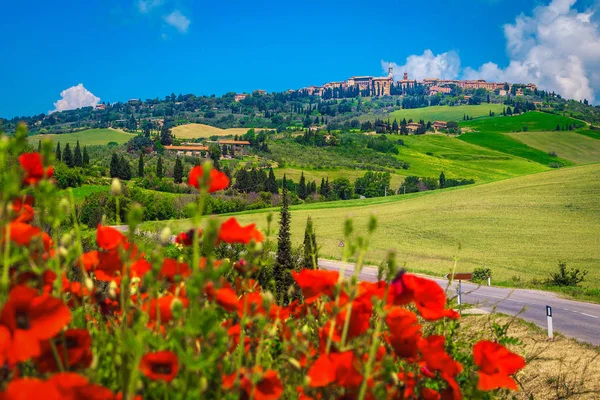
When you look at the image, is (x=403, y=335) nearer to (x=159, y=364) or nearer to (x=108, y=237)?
(x=159, y=364)

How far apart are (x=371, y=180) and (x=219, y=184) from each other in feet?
273

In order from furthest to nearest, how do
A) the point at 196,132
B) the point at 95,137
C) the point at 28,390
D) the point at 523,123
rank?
the point at 196,132 < the point at 523,123 < the point at 95,137 < the point at 28,390

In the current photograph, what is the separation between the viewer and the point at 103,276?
5.06 ft

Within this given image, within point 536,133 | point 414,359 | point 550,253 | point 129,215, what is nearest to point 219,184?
point 129,215

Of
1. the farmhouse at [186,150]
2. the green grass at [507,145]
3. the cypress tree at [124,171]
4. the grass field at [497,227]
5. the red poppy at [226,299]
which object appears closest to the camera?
the red poppy at [226,299]

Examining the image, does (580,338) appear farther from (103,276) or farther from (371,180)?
(371,180)

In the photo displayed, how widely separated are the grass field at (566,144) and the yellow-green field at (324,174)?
51.9 metres

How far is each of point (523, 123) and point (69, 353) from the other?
174 metres

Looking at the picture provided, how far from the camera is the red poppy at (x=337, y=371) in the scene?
1.12 m

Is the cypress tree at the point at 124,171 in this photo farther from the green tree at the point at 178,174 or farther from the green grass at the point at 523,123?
the green grass at the point at 523,123

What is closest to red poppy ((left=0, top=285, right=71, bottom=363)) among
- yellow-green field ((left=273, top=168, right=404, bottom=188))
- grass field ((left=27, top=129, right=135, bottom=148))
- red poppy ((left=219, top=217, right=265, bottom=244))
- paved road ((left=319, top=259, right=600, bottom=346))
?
red poppy ((left=219, top=217, right=265, bottom=244))

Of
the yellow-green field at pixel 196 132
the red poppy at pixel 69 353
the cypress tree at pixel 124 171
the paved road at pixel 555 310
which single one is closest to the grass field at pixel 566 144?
the yellow-green field at pixel 196 132

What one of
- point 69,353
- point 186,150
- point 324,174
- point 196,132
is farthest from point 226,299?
point 196,132

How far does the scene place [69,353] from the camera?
3.66ft
